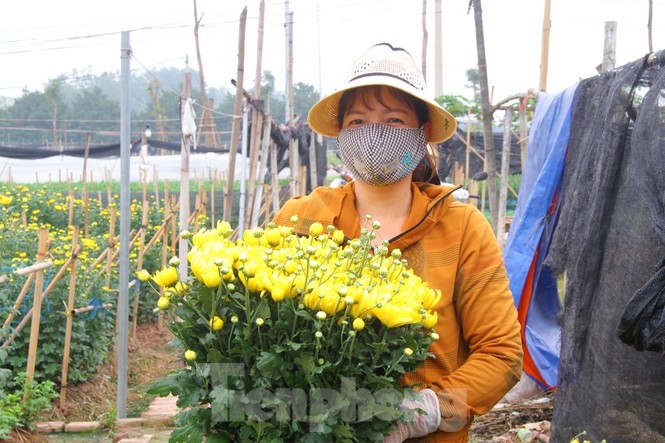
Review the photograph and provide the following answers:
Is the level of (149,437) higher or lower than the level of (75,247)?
lower

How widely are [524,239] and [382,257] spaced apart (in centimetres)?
345

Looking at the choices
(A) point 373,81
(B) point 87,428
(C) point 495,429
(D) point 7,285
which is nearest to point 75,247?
(D) point 7,285

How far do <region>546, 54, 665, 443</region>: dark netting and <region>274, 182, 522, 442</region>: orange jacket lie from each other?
1.10m

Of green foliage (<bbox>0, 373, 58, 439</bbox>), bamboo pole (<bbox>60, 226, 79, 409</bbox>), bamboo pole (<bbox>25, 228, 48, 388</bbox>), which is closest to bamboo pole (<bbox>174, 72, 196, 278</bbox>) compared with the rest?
bamboo pole (<bbox>60, 226, 79, 409</bbox>)

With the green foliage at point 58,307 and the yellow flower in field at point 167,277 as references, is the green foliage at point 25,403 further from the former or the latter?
the yellow flower in field at point 167,277

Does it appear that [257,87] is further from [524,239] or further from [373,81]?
[373,81]

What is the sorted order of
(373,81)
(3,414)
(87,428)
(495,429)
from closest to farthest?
(373,81) → (3,414) → (495,429) → (87,428)

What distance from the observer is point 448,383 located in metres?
1.59

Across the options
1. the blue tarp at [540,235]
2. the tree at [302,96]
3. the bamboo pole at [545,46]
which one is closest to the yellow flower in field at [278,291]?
the blue tarp at [540,235]

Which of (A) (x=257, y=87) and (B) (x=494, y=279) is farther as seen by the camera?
(A) (x=257, y=87)

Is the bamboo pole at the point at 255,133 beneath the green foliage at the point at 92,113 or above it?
beneath

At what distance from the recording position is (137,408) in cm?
539

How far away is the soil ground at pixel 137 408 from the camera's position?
4484mm

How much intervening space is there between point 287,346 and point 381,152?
65cm
